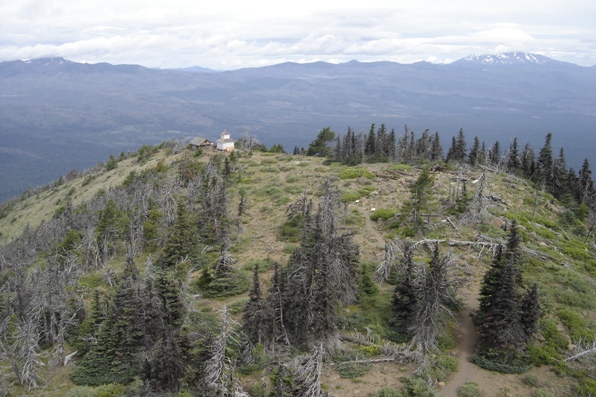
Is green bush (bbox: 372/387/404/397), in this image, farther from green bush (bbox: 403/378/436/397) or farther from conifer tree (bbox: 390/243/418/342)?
conifer tree (bbox: 390/243/418/342)

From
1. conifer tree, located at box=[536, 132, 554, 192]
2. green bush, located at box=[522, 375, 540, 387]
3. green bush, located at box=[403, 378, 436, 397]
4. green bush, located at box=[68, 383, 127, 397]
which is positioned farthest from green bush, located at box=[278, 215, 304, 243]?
Result: conifer tree, located at box=[536, 132, 554, 192]

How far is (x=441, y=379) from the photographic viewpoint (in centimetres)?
1869

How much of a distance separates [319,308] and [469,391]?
6.88 meters

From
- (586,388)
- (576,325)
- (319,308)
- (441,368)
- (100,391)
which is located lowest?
(100,391)

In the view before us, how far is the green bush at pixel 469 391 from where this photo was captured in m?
17.7

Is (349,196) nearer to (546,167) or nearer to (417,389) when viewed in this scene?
(417,389)

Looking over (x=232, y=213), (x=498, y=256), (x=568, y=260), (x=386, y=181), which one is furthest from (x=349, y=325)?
(x=386, y=181)

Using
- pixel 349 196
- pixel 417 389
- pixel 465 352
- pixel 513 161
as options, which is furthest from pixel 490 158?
pixel 417 389

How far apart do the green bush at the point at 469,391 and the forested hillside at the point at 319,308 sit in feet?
0.48

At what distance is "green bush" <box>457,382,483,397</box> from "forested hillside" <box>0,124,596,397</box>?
15 cm

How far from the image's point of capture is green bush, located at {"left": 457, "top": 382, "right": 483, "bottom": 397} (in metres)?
17.7

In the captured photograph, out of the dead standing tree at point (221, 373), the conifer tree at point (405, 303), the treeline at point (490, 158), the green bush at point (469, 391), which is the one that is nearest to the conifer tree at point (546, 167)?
the treeline at point (490, 158)

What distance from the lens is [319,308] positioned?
20484mm

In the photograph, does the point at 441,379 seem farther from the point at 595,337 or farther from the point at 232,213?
the point at 232,213
